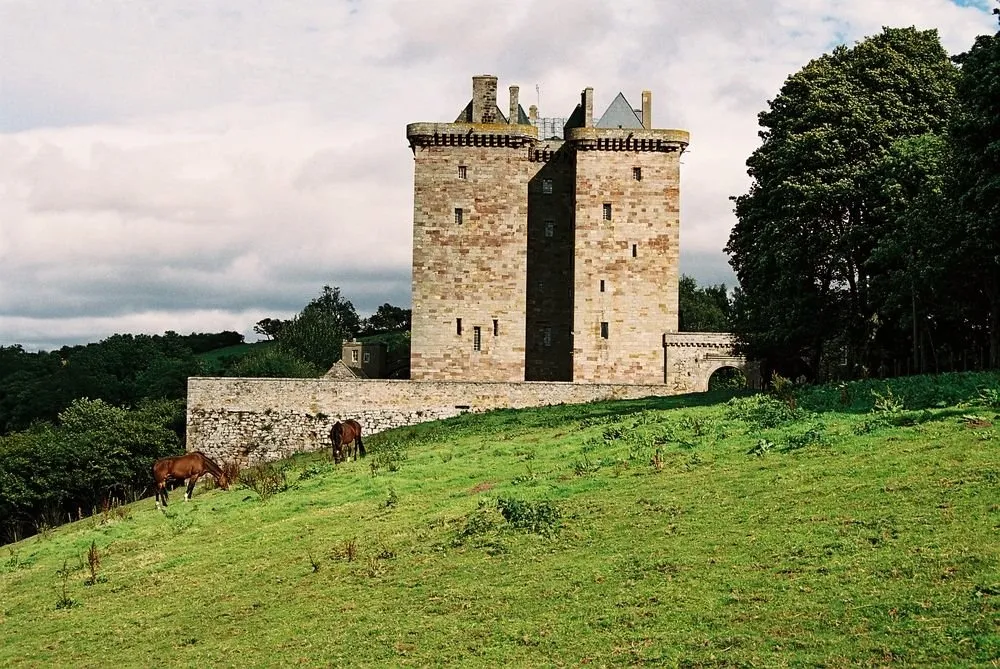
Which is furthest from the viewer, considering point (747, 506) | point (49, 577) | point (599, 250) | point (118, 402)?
point (118, 402)

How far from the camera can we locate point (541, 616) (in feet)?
46.1

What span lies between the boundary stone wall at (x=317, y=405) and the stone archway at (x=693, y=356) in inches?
175

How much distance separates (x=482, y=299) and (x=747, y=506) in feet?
117

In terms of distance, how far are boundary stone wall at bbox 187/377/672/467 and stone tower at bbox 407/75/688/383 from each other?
3.67 m

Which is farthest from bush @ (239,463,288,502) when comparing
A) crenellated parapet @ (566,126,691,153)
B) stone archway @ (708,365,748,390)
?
stone archway @ (708,365,748,390)

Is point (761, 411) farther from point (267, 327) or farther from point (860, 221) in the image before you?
point (267, 327)

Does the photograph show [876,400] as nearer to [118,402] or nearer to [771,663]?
[771,663]

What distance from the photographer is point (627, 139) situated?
52250 millimetres

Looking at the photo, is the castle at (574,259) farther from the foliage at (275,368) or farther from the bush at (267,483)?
the foliage at (275,368)

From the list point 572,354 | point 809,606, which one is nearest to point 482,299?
point 572,354

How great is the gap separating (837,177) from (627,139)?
13.9 m

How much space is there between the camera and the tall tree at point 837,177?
40219mm

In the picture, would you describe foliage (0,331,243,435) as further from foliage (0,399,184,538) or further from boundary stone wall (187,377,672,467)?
boundary stone wall (187,377,672,467)

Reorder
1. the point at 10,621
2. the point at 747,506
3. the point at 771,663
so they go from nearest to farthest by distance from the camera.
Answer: the point at 771,663, the point at 747,506, the point at 10,621
